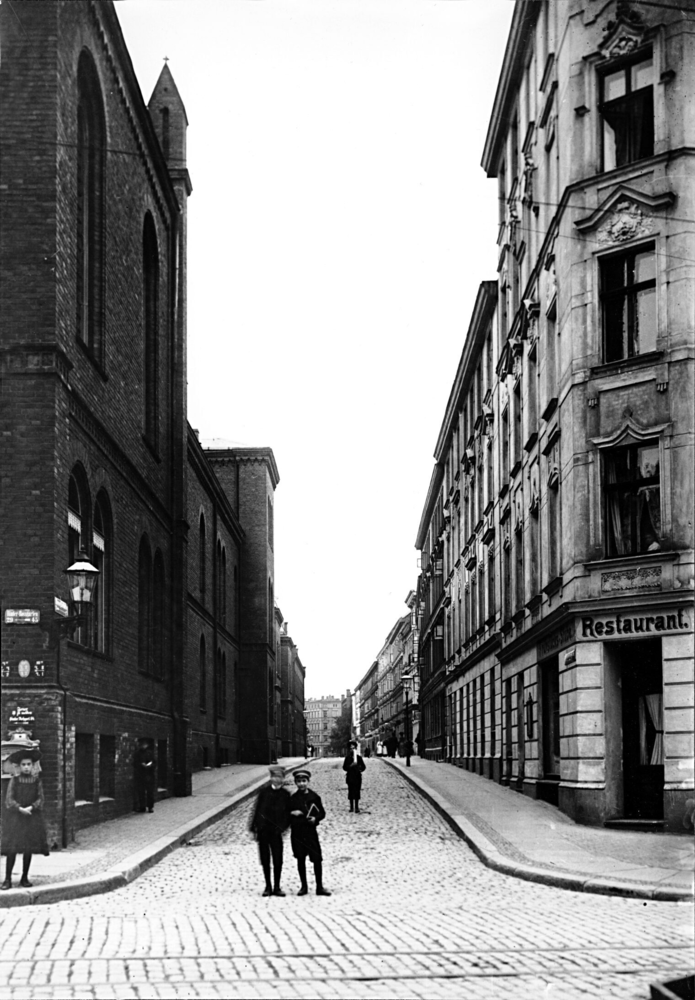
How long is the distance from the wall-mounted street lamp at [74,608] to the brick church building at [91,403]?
0.06m

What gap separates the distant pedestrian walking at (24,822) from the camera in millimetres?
14227

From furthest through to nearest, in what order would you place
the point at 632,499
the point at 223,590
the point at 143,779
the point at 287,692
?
the point at 287,692, the point at 223,590, the point at 143,779, the point at 632,499

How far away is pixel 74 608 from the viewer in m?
18.8

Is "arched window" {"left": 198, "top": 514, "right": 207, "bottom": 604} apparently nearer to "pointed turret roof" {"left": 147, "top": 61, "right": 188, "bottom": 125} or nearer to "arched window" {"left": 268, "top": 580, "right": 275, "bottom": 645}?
"arched window" {"left": 268, "top": 580, "right": 275, "bottom": 645}

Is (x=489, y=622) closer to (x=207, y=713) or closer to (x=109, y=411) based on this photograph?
(x=207, y=713)

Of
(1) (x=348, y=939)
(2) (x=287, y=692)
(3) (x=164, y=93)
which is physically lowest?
(2) (x=287, y=692)

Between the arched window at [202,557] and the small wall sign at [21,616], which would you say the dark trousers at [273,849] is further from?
the arched window at [202,557]

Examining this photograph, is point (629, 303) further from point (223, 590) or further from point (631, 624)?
point (223, 590)

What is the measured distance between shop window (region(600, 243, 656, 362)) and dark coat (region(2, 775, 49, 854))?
1224cm

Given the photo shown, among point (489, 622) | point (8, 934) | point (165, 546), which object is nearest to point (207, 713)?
point (489, 622)

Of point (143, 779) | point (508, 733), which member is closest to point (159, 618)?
point (143, 779)

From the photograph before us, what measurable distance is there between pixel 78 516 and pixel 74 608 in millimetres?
3023

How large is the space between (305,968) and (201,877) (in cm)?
659

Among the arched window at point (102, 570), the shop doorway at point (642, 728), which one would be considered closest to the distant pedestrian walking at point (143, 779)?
the arched window at point (102, 570)
